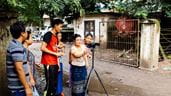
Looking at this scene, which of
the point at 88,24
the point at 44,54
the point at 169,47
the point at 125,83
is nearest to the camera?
the point at 44,54

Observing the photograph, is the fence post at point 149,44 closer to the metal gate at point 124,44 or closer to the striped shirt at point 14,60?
the metal gate at point 124,44

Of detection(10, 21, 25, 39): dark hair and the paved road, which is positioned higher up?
detection(10, 21, 25, 39): dark hair

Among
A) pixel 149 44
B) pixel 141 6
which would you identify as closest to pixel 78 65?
pixel 149 44

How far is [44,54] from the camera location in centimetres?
581

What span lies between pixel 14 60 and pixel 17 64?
6 cm

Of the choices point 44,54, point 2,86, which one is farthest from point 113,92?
point 2,86

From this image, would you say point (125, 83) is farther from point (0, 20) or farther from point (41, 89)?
point (0, 20)

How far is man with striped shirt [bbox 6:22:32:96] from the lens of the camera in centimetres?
372

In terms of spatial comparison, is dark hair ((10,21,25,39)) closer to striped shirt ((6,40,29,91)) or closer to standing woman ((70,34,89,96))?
striped shirt ((6,40,29,91))

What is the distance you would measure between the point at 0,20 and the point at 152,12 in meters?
11.2

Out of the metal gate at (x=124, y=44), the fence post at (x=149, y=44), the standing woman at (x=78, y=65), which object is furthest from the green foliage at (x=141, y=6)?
the standing woman at (x=78, y=65)

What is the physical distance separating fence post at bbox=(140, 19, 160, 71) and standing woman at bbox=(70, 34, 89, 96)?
554 cm

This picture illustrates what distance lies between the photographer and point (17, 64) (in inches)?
146

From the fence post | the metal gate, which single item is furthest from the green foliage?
the fence post
